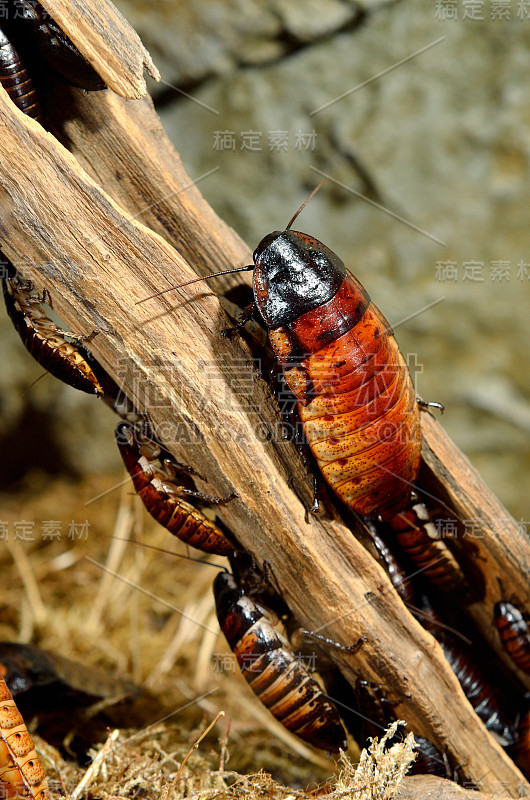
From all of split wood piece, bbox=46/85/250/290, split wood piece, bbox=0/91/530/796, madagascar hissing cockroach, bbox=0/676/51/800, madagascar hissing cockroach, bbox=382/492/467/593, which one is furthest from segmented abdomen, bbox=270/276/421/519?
madagascar hissing cockroach, bbox=0/676/51/800

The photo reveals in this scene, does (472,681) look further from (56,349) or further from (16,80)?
(16,80)

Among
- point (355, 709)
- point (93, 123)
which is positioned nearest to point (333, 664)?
point (355, 709)

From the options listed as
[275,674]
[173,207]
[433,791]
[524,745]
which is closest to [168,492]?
[275,674]

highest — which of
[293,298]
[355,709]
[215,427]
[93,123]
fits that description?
[93,123]

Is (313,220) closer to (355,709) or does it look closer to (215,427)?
(215,427)

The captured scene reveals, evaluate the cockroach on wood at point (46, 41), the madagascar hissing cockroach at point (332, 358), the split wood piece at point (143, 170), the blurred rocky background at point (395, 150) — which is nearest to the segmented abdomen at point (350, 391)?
the madagascar hissing cockroach at point (332, 358)

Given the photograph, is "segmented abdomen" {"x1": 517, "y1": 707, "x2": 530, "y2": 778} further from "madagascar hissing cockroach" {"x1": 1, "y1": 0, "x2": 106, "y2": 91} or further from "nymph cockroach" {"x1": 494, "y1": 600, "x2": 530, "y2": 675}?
"madagascar hissing cockroach" {"x1": 1, "y1": 0, "x2": 106, "y2": 91}
